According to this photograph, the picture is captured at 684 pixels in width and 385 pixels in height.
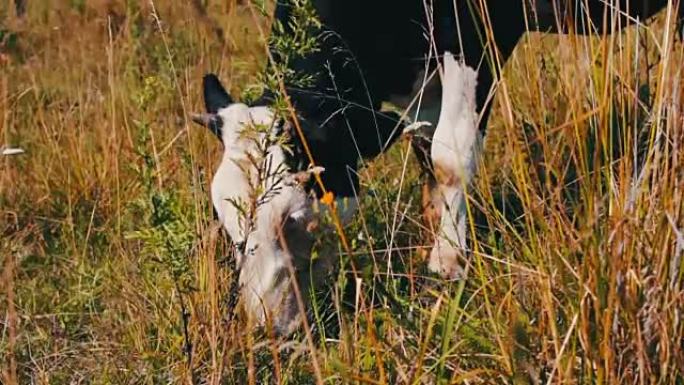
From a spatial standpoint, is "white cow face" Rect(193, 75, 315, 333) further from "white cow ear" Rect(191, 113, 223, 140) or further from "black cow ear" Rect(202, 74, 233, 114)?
"black cow ear" Rect(202, 74, 233, 114)

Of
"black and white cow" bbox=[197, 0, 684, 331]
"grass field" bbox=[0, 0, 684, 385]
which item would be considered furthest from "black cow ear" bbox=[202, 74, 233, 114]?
"grass field" bbox=[0, 0, 684, 385]

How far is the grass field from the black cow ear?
0.47 feet

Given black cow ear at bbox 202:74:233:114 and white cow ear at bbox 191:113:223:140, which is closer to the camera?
white cow ear at bbox 191:113:223:140

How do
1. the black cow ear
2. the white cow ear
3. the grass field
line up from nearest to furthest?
the grass field
the white cow ear
the black cow ear

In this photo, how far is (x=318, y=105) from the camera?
3213mm

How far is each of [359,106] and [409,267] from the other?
0.46m

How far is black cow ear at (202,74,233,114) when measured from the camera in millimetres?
3316

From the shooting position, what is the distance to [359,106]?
325 centimetres

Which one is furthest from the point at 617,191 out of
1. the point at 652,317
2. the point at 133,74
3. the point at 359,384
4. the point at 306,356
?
the point at 133,74

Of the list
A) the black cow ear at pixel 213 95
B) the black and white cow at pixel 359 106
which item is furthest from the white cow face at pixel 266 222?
the black cow ear at pixel 213 95

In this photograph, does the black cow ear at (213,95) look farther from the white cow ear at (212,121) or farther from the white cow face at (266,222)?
the white cow face at (266,222)

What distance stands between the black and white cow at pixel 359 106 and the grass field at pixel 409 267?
9 centimetres

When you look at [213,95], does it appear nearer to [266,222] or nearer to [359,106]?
[359,106]

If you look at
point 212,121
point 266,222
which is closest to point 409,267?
point 266,222
